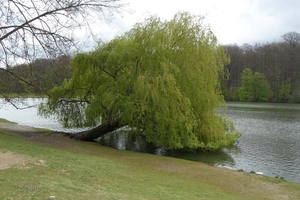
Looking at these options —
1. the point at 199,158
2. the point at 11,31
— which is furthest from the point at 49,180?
the point at 199,158

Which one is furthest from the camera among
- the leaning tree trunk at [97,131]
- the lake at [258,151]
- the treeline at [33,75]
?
the leaning tree trunk at [97,131]

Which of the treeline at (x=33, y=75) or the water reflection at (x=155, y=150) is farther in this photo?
the water reflection at (x=155, y=150)

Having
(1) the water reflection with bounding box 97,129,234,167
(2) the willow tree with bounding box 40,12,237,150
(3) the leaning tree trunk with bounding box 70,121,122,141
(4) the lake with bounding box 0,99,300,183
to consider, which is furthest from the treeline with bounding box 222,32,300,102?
(3) the leaning tree trunk with bounding box 70,121,122,141

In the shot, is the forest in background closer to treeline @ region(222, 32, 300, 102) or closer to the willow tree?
treeline @ region(222, 32, 300, 102)

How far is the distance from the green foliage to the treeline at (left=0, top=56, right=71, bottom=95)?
2175 inches

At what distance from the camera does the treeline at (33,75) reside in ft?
50.9

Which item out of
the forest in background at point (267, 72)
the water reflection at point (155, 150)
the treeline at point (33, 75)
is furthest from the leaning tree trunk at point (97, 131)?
the forest in background at point (267, 72)

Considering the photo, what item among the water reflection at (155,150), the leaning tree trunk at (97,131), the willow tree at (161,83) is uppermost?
the willow tree at (161,83)

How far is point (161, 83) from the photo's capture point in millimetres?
16531

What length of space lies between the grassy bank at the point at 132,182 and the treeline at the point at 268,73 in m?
52.5

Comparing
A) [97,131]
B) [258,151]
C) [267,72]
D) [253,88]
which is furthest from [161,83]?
[267,72]

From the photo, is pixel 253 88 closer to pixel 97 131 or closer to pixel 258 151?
pixel 258 151

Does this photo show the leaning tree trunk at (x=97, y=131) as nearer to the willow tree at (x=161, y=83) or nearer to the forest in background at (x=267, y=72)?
the willow tree at (x=161, y=83)

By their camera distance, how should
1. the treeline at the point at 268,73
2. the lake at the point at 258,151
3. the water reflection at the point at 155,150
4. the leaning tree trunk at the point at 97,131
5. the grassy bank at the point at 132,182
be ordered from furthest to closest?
the treeline at the point at 268,73 → the leaning tree trunk at the point at 97,131 → the water reflection at the point at 155,150 → the lake at the point at 258,151 → the grassy bank at the point at 132,182
